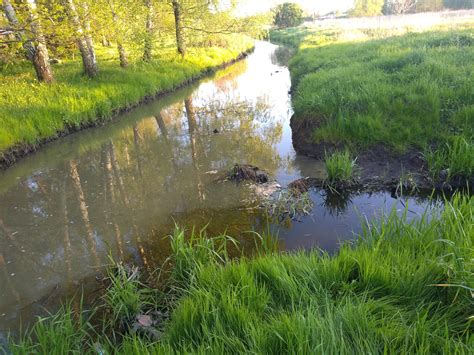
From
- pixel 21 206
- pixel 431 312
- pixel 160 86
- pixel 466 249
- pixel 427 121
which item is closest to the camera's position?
pixel 431 312

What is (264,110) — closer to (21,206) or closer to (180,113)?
(180,113)

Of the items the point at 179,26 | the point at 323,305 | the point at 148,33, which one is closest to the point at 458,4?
the point at 179,26

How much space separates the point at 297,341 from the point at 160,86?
14810mm

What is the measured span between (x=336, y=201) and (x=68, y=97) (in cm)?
888

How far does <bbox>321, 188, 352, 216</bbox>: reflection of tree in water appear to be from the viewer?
568cm

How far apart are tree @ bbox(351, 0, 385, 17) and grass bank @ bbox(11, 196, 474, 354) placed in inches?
2868

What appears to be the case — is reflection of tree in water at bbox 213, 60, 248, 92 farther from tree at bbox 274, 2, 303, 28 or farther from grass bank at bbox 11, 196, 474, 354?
tree at bbox 274, 2, 303, 28

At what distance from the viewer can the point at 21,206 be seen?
672 centimetres

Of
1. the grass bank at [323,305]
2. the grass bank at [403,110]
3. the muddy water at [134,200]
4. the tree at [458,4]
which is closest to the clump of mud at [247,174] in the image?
the muddy water at [134,200]

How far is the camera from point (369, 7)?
66562 millimetres

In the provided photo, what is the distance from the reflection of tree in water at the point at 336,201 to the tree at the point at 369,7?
70.1 m

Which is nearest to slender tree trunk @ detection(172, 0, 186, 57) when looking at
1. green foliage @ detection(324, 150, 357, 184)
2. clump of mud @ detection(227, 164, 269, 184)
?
clump of mud @ detection(227, 164, 269, 184)

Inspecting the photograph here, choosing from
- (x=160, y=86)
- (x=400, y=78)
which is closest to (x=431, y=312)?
(x=400, y=78)

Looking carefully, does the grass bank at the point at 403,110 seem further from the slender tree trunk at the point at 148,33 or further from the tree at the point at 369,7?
the tree at the point at 369,7
